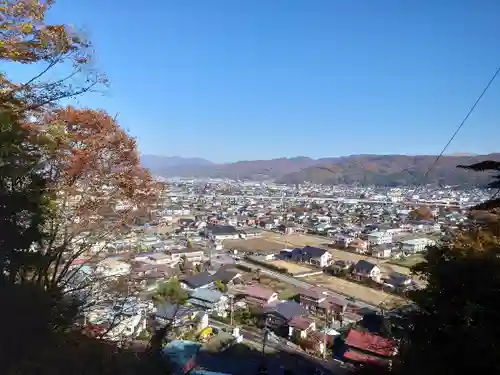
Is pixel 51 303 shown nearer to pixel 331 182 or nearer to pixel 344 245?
pixel 344 245

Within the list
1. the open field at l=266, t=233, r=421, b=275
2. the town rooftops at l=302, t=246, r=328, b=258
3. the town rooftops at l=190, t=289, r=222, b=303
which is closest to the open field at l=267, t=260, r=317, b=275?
the town rooftops at l=302, t=246, r=328, b=258

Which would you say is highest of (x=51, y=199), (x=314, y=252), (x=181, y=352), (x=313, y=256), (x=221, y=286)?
(x=51, y=199)

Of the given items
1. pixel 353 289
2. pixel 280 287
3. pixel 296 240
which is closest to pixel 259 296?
pixel 280 287

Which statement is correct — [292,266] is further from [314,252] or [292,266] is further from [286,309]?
[286,309]

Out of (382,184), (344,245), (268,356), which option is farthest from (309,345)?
(382,184)

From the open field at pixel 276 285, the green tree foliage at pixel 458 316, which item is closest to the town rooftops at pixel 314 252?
the open field at pixel 276 285

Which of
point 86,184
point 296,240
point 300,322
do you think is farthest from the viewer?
point 296,240
